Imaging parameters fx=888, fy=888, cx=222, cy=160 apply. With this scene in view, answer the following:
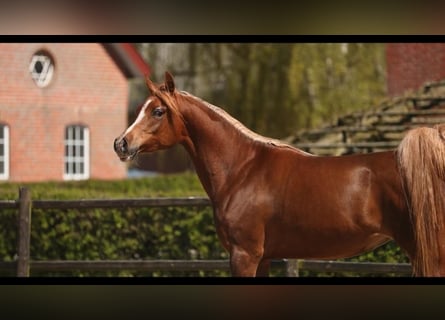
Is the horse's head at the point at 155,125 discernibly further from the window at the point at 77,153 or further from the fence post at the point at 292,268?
the fence post at the point at 292,268

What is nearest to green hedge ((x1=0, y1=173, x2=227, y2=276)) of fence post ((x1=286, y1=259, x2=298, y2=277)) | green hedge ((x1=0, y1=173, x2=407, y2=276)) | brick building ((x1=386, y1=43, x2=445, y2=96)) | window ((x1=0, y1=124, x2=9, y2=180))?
green hedge ((x1=0, y1=173, x2=407, y2=276))

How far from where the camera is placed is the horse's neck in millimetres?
5375

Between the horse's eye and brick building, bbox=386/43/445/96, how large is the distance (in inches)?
72.0

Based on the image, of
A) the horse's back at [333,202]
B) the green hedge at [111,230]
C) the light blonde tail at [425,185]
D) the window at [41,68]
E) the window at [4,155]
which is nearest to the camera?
the light blonde tail at [425,185]

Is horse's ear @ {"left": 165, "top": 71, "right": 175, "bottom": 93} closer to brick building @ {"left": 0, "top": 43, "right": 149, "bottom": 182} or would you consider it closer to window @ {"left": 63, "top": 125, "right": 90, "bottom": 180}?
brick building @ {"left": 0, "top": 43, "right": 149, "bottom": 182}

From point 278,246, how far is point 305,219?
23 centimetres

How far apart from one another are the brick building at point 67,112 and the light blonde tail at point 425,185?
7.12 feet

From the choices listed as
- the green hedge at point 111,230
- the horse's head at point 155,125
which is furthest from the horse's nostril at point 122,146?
the green hedge at point 111,230

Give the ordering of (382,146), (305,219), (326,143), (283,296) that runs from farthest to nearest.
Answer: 1. (326,143)
2. (382,146)
3. (283,296)
4. (305,219)

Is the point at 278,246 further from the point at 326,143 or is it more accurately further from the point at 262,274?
the point at 326,143

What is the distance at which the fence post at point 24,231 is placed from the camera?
21.1 ft

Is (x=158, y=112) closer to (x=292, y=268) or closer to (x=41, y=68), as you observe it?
(x=41, y=68)
